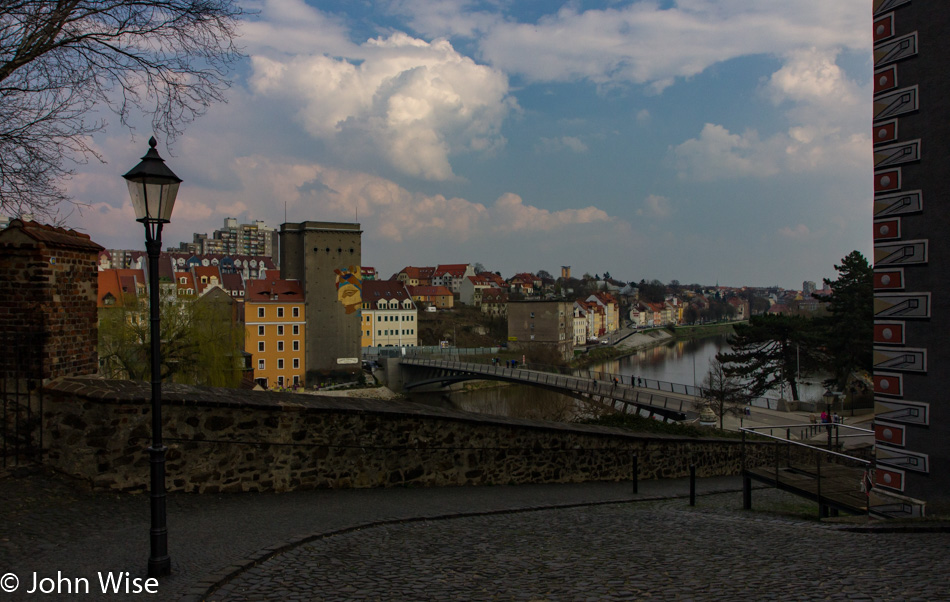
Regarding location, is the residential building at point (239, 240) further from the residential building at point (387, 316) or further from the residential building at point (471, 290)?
the residential building at point (387, 316)

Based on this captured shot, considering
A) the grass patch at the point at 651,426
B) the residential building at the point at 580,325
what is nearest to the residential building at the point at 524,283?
the residential building at the point at 580,325

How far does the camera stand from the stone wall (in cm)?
708

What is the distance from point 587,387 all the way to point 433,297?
3286 inches

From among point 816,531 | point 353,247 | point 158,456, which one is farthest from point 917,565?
point 353,247

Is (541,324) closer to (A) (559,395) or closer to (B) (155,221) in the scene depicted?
(A) (559,395)

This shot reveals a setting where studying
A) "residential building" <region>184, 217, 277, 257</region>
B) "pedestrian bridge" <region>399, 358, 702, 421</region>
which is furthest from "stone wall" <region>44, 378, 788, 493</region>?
"residential building" <region>184, 217, 277, 257</region>

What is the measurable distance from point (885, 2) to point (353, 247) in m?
56.8

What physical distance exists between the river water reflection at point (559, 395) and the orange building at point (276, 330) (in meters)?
11.5

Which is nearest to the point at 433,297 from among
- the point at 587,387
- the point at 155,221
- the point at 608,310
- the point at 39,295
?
the point at 608,310

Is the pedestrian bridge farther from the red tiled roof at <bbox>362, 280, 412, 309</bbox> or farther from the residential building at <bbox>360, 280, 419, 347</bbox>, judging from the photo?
the red tiled roof at <bbox>362, 280, 412, 309</bbox>

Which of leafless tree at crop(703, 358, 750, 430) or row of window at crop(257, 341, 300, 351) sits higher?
row of window at crop(257, 341, 300, 351)

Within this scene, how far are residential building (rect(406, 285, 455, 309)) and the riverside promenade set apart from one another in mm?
113136

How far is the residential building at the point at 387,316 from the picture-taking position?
81.1 metres

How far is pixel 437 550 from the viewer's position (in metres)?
5.69
